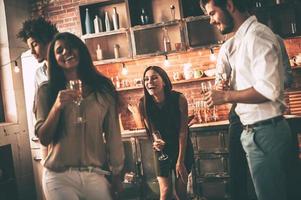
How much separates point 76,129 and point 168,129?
186cm

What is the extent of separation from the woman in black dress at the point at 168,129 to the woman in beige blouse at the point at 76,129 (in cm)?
146

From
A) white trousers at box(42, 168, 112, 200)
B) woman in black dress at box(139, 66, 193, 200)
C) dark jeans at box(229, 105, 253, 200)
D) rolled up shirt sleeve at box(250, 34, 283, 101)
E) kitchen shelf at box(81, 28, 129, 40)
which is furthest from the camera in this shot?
kitchen shelf at box(81, 28, 129, 40)

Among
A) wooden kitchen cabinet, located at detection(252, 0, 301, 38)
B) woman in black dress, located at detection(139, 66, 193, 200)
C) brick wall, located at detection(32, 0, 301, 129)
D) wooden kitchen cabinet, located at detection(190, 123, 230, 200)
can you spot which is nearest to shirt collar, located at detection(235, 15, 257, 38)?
woman in black dress, located at detection(139, 66, 193, 200)

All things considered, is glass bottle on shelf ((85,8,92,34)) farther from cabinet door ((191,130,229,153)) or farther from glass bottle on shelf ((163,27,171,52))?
cabinet door ((191,130,229,153))

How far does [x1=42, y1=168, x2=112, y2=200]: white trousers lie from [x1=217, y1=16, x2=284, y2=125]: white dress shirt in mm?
884

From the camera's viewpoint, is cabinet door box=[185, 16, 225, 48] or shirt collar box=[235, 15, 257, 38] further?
cabinet door box=[185, 16, 225, 48]

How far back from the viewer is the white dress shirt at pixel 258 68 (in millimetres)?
1868

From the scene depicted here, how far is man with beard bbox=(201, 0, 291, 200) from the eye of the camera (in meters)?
1.88

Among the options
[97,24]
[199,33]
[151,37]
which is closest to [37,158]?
[97,24]

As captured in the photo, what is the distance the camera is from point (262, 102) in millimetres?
1914

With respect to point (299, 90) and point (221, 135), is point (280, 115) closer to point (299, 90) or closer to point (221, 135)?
point (221, 135)

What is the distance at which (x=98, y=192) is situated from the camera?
182 cm

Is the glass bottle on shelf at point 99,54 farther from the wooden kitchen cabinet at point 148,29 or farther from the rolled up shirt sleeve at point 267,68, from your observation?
the rolled up shirt sleeve at point 267,68

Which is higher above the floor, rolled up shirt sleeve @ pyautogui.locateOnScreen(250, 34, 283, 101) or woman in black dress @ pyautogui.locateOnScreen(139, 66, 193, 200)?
rolled up shirt sleeve @ pyautogui.locateOnScreen(250, 34, 283, 101)
